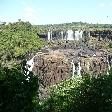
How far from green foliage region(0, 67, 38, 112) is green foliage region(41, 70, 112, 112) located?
749 cm

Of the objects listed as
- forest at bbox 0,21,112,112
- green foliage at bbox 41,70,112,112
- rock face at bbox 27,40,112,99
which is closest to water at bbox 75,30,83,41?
rock face at bbox 27,40,112,99

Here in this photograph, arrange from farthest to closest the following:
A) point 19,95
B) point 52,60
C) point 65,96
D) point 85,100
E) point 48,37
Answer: point 48,37, point 52,60, point 65,96, point 85,100, point 19,95

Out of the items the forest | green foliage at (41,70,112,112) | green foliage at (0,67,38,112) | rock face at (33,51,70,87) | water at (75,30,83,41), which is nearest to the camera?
green foliage at (0,67,38,112)

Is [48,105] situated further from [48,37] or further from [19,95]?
[48,37]

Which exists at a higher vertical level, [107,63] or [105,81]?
[105,81]

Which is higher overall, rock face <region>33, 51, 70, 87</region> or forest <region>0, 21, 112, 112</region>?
forest <region>0, 21, 112, 112</region>

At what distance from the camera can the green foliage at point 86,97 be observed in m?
23.3

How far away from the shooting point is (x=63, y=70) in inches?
2447

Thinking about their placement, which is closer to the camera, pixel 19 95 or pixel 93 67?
pixel 19 95

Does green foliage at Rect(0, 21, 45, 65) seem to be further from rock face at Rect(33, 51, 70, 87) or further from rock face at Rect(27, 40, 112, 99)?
rock face at Rect(27, 40, 112, 99)

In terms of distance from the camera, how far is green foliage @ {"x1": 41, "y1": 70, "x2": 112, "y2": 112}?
2328 cm

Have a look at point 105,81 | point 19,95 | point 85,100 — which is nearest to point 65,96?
point 85,100

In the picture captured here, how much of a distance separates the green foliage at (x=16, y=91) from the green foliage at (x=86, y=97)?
749 centimetres

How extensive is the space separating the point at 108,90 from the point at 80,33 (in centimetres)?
→ 9695
